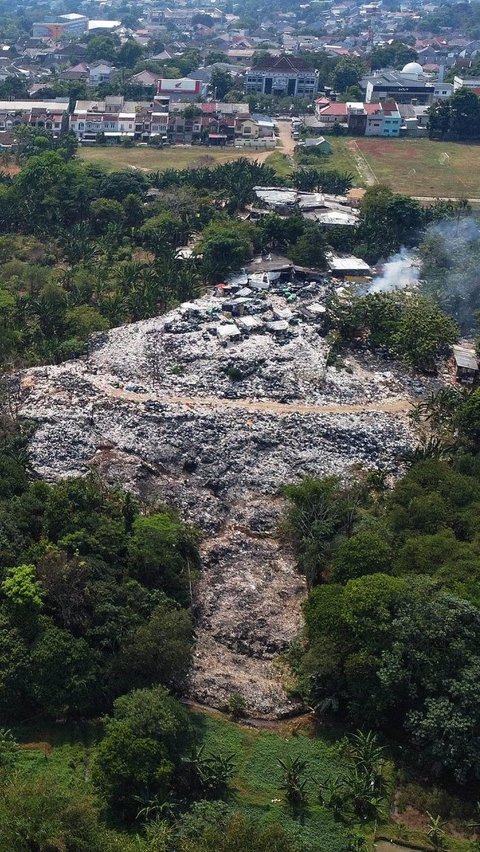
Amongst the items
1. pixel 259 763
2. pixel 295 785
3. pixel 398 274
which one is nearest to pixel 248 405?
pixel 259 763

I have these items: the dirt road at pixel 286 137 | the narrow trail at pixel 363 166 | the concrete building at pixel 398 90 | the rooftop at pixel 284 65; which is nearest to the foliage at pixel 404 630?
the narrow trail at pixel 363 166

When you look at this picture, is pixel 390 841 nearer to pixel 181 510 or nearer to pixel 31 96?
pixel 181 510

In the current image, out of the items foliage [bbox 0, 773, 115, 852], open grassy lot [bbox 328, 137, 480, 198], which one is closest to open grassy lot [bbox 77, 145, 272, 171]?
open grassy lot [bbox 328, 137, 480, 198]

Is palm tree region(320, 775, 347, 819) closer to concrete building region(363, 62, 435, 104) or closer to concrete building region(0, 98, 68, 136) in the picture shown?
concrete building region(0, 98, 68, 136)

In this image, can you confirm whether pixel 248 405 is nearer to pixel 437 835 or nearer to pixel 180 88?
pixel 437 835

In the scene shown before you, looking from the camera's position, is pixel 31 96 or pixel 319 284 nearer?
pixel 319 284

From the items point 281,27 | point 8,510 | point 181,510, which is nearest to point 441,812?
point 181,510
